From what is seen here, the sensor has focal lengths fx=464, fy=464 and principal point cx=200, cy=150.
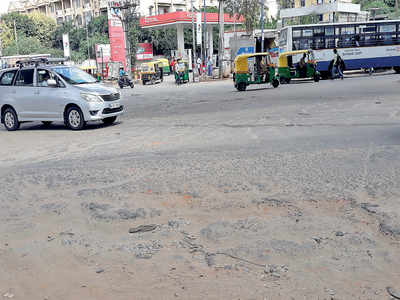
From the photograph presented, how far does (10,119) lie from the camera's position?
43.7ft

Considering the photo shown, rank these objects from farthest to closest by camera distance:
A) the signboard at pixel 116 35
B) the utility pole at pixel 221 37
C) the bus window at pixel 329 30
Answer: the signboard at pixel 116 35 → the utility pole at pixel 221 37 → the bus window at pixel 329 30

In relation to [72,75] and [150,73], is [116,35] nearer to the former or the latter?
[150,73]

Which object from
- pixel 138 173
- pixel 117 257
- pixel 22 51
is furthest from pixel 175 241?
pixel 22 51

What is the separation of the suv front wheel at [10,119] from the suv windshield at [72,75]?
1868mm

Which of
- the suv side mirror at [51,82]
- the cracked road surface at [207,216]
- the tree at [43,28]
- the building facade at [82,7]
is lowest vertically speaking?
the cracked road surface at [207,216]

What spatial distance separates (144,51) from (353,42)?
43.2 m

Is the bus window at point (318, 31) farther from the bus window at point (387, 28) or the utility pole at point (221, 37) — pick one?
the utility pole at point (221, 37)

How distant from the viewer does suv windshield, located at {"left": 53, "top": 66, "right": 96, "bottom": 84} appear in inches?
499

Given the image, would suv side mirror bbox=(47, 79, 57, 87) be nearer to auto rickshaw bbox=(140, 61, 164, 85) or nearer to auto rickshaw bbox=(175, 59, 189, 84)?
auto rickshaw bbox=(175, 59, 189, 84)

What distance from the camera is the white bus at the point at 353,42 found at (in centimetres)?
2903

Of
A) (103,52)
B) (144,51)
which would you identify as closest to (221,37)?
(103,52)

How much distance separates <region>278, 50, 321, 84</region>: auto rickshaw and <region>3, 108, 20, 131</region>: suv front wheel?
1722cm

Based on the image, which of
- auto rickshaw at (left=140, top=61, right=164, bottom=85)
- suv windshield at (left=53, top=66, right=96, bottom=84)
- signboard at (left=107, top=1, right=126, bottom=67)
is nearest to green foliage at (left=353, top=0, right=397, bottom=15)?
signboard at (left=107, top=1, right=126, bottom=67)

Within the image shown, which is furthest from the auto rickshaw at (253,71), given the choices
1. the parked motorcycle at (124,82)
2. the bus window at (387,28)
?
the parked motorcycle at (124,82)
